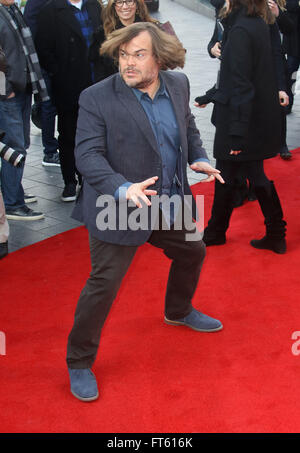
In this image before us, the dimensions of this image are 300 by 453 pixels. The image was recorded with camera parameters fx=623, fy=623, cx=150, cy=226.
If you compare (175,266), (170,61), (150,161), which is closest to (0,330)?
(175,266)

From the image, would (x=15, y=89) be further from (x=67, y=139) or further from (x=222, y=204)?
(x=222, y=204)

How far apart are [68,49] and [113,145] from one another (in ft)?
9.67

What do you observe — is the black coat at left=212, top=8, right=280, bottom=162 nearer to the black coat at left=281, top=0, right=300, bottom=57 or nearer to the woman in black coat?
the woman in black coat

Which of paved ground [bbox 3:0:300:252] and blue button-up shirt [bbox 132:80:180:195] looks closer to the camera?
blue button-up shirt [bbox 132:80:180:195]

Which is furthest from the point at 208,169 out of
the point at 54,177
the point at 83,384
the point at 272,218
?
the point at 54,177

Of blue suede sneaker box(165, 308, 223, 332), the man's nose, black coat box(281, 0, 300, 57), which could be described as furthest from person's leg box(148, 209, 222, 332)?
black coat box(281, 0, 300, 57)

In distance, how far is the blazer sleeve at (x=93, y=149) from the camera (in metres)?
2.73

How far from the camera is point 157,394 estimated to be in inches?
122

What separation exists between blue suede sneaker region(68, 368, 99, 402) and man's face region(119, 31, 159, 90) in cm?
144

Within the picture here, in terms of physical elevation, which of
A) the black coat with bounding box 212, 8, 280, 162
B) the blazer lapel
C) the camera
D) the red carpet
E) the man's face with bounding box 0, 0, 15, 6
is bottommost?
the red carpet

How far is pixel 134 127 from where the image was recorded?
2.85 m

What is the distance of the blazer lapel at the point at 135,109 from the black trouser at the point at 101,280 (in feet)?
1.78

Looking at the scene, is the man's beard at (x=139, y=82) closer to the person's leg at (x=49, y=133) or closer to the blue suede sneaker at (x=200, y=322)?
the blue suede sneaker at (x=200, y=322)

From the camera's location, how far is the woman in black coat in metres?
4.22
